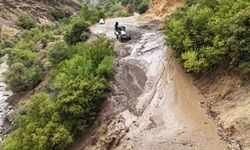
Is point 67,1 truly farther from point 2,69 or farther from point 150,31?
point 150,31

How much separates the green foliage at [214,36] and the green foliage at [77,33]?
18653mm

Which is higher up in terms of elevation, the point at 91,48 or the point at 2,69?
the point at 91,48

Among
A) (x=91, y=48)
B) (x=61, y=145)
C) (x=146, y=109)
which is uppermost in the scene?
(x=91, y=48)

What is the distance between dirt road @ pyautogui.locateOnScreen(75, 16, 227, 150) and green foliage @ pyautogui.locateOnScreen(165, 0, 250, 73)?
193cm

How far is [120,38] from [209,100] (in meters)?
18.9

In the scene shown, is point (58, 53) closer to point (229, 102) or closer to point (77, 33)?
point (77, 33)

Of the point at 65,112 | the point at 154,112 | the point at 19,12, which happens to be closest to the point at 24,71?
the point at 65,112

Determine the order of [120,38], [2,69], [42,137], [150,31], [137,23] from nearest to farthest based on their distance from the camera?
1. [42,137]
2. [120,38]
3. [150,31]
4. [137,23]
5. [2,69]

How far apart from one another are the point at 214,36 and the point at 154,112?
7.05m

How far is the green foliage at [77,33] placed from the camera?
1793 inches

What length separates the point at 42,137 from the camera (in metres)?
22.2

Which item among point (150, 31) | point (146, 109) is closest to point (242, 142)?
point (146, 109)

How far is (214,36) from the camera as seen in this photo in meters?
24.9

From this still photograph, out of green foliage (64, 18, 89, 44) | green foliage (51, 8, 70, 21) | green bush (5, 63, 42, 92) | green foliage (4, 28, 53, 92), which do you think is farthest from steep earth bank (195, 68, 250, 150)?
green foliage (51, 8, 70, 21)
